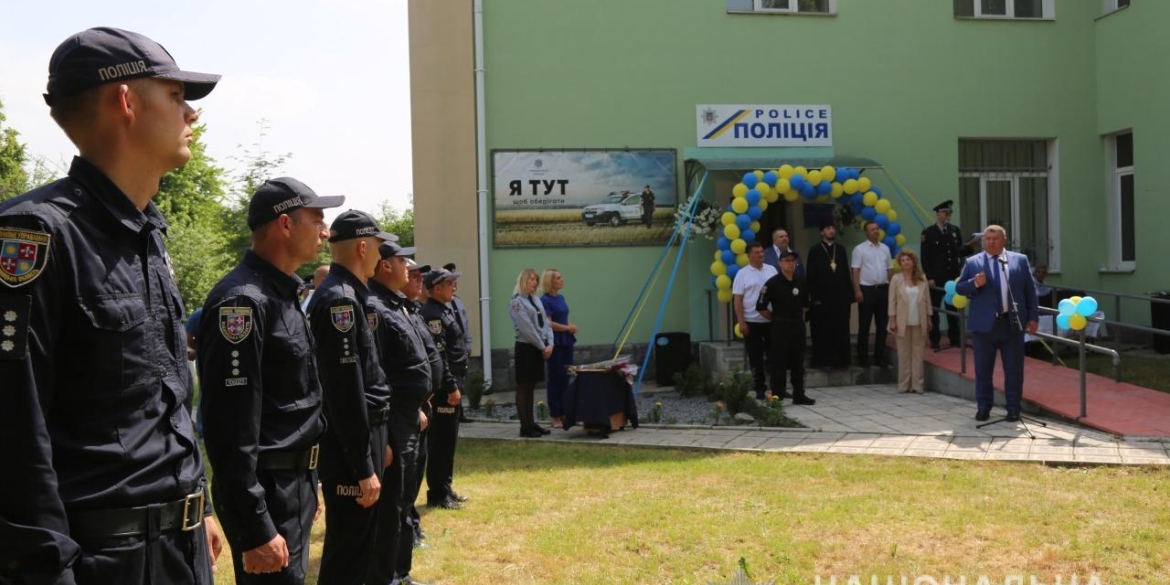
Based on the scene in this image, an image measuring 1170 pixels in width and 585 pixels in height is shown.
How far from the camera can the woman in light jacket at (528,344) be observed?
35.6 ft

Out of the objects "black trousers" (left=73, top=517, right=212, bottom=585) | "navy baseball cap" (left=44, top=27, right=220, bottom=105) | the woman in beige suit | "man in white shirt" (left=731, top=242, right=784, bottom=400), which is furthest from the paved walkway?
"navy baseball cap" (left=44, top=27, right=220, bottom=105)

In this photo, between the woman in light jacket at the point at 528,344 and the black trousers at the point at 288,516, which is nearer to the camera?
the black trousers at the point at 288,516

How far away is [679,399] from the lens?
13930 mm

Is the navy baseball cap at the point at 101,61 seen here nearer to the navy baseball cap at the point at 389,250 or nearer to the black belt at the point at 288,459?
the black belt at the point at 288,459

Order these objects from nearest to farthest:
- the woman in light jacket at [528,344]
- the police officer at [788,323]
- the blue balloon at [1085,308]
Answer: the blue balloon at [1085,308]
the woman in light jacket at [528,344]
the police officer at [788,323]

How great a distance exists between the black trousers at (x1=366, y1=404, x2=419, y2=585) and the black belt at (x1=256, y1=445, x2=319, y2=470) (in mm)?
1275

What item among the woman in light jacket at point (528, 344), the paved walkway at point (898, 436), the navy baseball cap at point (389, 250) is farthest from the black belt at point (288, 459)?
the woman in light jacket at point (528, 344)

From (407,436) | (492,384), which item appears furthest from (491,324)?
(407,436)

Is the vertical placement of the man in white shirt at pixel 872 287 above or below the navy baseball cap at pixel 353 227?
below

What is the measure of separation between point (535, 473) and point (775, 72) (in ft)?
31.6

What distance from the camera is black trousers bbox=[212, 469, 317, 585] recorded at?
3463 millimetres

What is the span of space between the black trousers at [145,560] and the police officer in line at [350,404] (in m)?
1.69

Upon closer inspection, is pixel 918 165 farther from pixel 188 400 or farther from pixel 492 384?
pixel 188 400

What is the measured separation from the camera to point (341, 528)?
14.5 ft
